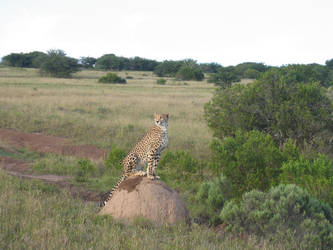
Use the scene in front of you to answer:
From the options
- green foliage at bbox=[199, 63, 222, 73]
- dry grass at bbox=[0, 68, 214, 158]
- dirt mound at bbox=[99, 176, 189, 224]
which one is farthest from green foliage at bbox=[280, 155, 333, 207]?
green foliage at bbox=[199, 63, 222, 73]

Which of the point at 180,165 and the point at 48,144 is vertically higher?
the point at 180,165

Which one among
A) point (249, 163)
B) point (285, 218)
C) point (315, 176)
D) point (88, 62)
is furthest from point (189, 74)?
point (285, 218)

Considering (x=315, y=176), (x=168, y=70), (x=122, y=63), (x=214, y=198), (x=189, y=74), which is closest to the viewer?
(x=315, y=176)

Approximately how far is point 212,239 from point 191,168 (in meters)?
5.17

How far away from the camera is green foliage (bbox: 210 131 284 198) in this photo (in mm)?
9391

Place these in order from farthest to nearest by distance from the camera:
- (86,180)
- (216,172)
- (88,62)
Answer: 1. (88,62)
2. (86,180)
3. (216,172)

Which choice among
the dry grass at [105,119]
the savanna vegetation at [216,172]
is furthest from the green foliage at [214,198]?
the dry grass at [105,119]

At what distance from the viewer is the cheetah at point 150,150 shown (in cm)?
675

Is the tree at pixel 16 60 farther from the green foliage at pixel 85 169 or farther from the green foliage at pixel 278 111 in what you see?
the green foliage at pixel 85 169

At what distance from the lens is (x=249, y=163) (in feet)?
31.1

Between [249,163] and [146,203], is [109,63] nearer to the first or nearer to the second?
[249,163]

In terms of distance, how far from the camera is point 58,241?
4.91 m

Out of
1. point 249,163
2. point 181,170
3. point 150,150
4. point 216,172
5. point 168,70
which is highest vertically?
point 168,70

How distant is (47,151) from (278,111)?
810 centimetres
